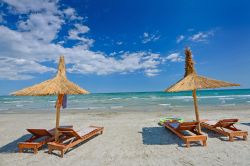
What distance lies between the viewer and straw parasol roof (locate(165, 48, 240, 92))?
17.9 feet

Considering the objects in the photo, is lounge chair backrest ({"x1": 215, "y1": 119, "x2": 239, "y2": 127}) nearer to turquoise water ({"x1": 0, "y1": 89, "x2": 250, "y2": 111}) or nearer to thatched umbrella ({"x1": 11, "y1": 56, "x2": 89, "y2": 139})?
thatched umbrella ({"x1": 11, "y1": 56, "x2": 89, "y2": 139})

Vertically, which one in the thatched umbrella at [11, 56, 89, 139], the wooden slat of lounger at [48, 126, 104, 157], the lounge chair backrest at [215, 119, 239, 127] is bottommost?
the wooden slat of lounger at [48, 126, 104, 157]

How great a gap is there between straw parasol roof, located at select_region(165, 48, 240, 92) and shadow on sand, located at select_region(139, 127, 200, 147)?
1.68m

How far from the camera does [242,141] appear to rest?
18.1 ft

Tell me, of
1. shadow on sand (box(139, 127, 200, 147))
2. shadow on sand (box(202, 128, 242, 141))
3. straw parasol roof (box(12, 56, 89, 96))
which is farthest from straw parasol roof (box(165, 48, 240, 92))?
straw parasol roof (box(12, 56, 89, 96))

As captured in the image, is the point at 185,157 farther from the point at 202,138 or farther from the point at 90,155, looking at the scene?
the point at 90,155

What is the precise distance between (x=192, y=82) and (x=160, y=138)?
2.25 m

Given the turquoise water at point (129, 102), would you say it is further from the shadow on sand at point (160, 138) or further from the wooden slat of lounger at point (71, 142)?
the wooden slat of lounger at point (71, 142)

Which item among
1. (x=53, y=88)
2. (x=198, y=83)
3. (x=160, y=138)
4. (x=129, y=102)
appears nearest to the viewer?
(x=53, y=88)

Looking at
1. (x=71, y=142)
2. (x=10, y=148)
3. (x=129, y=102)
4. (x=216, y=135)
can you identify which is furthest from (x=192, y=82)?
(x=129, y=102)

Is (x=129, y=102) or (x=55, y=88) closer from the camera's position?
(x=55, y=88)

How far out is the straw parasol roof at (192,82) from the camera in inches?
215

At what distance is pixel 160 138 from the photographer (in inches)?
248

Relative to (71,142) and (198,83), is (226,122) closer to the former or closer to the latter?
(198,83)
